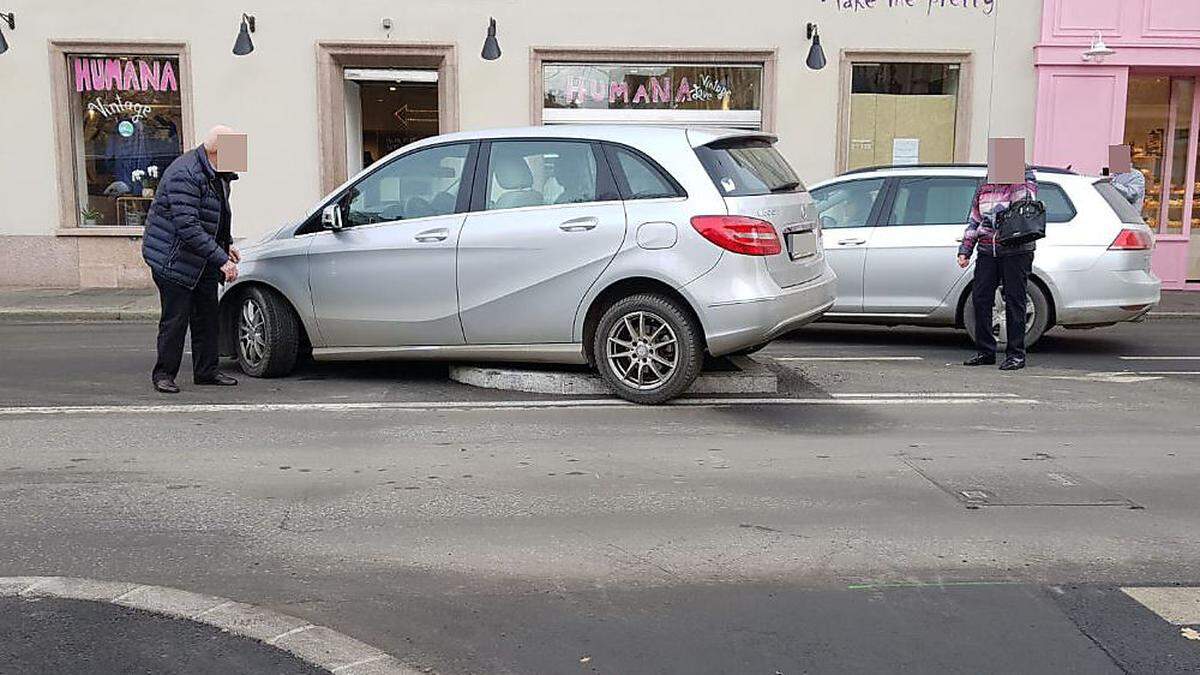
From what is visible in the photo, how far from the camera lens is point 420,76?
49.7 ft

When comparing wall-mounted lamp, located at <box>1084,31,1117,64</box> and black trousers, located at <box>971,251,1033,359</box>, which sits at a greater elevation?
wall-mounted lamp, located at <box>1084,31,1117,64</box>

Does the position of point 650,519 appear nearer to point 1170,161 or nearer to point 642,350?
point 642,350

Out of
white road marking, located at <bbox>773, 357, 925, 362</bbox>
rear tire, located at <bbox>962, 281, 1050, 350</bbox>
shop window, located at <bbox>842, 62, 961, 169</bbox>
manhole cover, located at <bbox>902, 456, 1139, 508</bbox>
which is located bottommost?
manhole cover, located at <bbox>902, 456, 1139, 508</bbox>

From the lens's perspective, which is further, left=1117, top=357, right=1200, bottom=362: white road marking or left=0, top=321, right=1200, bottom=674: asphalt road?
left=1117, top=357, right=1200, bottom=362: white road marking

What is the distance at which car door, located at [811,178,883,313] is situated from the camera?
32.8 feet

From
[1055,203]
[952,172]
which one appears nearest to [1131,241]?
[1055,203]

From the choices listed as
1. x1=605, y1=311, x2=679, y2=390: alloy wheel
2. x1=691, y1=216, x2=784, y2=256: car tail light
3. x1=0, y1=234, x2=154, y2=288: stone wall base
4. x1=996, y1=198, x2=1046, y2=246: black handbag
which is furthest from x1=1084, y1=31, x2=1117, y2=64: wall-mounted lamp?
x1=0, y1=234, x2=154, y2=288: stone wall base

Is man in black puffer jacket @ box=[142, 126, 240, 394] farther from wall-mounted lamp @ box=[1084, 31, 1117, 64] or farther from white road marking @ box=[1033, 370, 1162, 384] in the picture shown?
wall-mounted lamp @ box=[1084, 31, 1117, 64]

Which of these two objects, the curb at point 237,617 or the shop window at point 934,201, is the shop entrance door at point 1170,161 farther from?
the curb at point 237,617

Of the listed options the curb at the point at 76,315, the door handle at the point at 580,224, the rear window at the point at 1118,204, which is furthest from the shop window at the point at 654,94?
the door handle at the point at 580,224

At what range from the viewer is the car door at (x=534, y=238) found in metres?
7.04

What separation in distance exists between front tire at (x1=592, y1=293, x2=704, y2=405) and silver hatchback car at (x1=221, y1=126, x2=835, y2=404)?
0.4 inches

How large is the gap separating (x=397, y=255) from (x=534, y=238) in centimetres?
103

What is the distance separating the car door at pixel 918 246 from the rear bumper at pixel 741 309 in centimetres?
321
